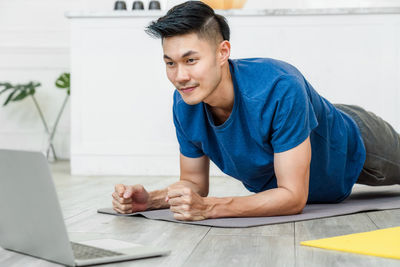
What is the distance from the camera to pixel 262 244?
129cm

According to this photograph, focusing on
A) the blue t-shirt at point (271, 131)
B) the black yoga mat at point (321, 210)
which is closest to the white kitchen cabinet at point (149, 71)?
the black yoga mat at point (321, 210)

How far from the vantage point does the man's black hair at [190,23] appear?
1.47m

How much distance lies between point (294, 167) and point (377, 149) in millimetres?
631

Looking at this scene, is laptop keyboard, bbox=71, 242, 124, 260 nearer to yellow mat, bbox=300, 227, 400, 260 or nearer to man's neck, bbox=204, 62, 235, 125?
yellow mat, bbox=300, 227, 400, 260

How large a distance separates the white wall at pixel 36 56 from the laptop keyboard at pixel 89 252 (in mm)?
3969

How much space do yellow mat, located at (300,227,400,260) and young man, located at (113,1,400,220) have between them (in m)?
0.24

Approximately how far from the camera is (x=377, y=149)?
2.02m

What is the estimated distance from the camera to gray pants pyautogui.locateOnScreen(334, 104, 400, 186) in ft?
6.57

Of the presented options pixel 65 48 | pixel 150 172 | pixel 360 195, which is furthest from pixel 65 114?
pixel 360 195

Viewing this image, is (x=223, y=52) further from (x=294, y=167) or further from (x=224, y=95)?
(x=294, y=167)

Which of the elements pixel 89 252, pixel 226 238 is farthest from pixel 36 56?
pixel 89 252

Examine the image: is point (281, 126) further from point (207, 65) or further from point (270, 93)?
point (207, 65)

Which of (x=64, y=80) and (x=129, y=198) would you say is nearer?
(x=129, y=198)

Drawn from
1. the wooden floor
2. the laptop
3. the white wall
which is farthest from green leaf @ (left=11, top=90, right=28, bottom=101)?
the laptop
